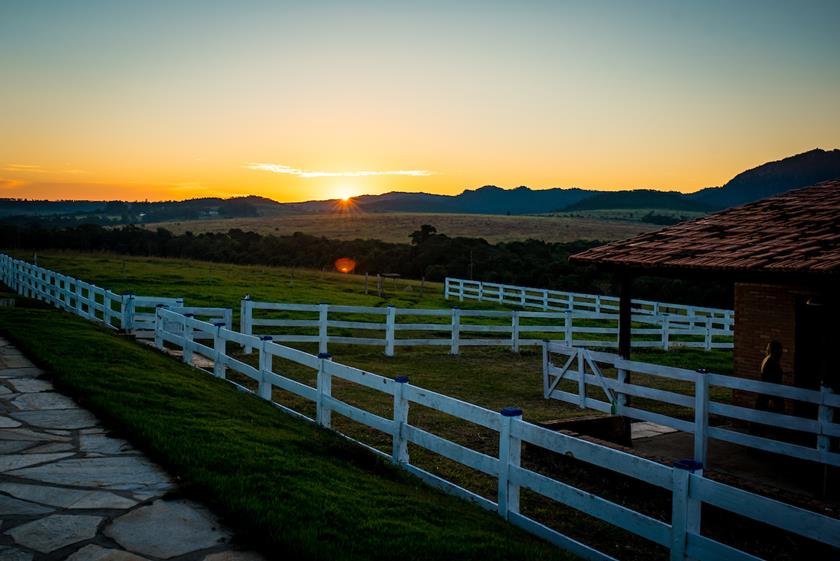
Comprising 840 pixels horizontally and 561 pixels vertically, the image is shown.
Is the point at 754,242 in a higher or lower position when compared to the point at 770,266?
higher

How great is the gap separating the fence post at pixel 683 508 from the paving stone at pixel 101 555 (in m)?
3.65

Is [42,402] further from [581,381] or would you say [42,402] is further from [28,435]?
[581,381]

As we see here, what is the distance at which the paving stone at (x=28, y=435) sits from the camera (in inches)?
292

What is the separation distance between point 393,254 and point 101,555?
67.0m

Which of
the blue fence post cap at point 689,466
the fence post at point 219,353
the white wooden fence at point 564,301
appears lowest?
the white wooden fence at point 564,301

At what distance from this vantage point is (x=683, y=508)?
536 cm

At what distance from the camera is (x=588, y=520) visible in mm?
7754

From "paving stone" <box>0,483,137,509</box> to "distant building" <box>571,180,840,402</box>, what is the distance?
768 cm

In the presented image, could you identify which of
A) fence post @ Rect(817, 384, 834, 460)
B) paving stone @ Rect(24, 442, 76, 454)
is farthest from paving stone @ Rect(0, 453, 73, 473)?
fence post @ Rect(817, 384, 834, 460)

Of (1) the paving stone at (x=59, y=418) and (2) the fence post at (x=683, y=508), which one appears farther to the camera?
(1) the paving stone at (x=59, y=418)

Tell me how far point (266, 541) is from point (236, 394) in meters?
6.28

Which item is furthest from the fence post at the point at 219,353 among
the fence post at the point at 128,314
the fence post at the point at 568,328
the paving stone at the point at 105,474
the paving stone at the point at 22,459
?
the fence post at the point at 568,328

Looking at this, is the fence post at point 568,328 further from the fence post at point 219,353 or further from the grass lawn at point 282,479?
the grass lawn at point 282,479

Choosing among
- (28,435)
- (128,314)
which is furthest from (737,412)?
(128,314)
